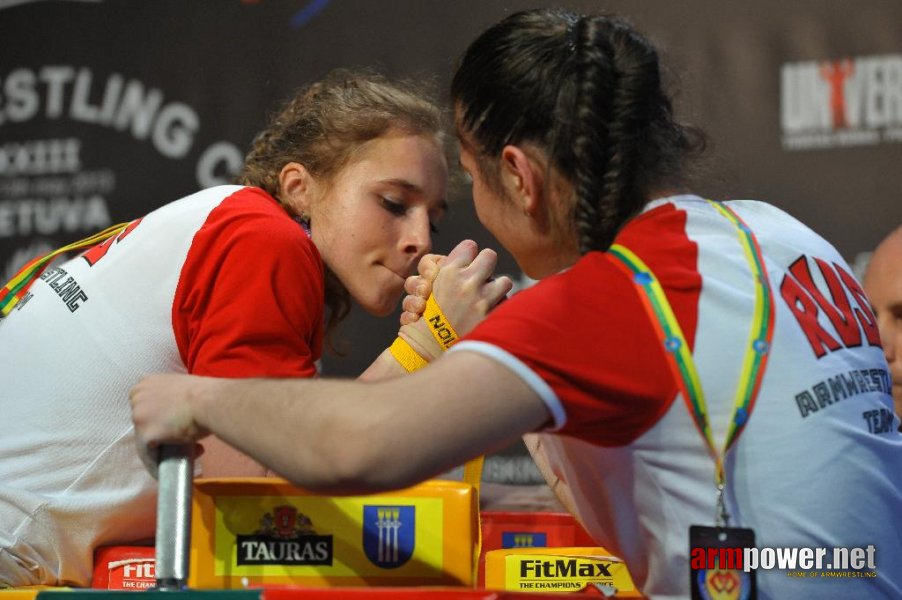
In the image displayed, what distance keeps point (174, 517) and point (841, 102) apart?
7.21ft

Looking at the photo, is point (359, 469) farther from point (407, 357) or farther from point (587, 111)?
point (407, 357)

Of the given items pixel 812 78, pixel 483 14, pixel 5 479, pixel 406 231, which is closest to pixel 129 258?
pixel 5 479

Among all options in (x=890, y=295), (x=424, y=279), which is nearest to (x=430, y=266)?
(x=424, y=279)

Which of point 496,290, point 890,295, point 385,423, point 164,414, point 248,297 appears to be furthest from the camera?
→ point 890,295

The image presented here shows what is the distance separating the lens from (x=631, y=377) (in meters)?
1.12

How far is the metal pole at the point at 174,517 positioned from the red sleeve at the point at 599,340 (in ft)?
1.04

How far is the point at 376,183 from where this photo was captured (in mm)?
2104

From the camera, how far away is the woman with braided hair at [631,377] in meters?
1.07

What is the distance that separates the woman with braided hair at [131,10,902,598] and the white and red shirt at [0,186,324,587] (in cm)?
43

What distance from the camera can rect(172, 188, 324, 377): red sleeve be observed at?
1.60 metres

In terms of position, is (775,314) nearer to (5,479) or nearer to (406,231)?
(406,231)

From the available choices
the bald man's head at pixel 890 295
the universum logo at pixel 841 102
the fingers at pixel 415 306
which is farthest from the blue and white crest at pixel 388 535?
the universum logo at pixel 841 102

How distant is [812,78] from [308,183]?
1.38 metres

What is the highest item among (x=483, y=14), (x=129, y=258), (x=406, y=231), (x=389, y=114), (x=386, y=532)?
(x=483, y=14)
